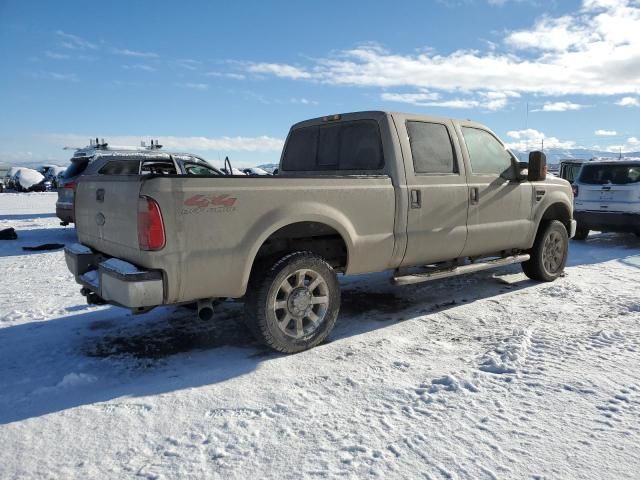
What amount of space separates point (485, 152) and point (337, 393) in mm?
3535

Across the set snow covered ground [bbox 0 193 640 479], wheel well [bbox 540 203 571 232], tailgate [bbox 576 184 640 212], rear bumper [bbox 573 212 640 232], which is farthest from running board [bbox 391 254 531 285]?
tailgate [bbox 576 184 640 212]

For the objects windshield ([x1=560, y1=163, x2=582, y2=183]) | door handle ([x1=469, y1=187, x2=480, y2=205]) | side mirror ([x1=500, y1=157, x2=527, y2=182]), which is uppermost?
windshield ([x1=560, y1=163, x2=582, y2=183])

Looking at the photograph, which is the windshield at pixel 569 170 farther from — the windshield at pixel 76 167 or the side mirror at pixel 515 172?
the windshield at pixel 76 167

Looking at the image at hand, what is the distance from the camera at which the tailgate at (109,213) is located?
346cm

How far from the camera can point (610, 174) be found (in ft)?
33.3

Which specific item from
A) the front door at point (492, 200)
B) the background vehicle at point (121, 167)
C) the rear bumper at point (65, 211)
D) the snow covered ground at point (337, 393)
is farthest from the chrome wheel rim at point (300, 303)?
the rear bumper at point (65, 211)

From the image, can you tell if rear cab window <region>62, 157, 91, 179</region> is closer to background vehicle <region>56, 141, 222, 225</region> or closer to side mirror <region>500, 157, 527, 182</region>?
background vehicle <region>56, 141, 222, 225</region>

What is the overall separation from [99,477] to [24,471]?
1.28 ft

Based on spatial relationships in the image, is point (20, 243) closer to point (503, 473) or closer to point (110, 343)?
point (110, 343)

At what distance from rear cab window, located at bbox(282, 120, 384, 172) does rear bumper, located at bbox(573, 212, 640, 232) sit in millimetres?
7173

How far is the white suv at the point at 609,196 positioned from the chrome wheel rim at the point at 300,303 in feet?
26.8

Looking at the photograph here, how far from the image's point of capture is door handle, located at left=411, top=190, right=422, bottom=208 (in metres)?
4.65

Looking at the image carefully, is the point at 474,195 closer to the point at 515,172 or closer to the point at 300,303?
the point at 515,172

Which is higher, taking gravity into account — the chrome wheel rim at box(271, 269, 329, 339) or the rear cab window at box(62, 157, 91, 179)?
the rear cab window at box(62, 157, 91, 179)
